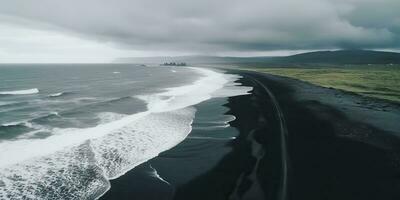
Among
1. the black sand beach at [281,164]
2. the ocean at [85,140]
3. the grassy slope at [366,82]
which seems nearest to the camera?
the black sand beach at [281,164]

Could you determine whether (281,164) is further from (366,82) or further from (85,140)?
(366,82)

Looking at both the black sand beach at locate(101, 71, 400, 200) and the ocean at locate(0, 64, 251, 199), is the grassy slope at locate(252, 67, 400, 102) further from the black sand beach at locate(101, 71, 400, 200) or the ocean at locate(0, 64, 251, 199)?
the ocean at locate(0, 64, 251, 199)

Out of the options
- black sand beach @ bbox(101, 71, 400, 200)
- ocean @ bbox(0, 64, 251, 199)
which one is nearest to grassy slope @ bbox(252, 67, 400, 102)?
black sand beach @ bbox(101, 71, 400, 200)

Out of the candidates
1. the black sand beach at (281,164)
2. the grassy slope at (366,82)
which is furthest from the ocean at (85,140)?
the grassy slope at (366,82)

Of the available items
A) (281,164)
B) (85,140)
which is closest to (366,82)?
(281,164)

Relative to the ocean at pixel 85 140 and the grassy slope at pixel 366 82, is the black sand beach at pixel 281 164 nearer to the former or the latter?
the ocean at pixel 85 140

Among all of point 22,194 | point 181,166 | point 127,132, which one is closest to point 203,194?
point 181,166

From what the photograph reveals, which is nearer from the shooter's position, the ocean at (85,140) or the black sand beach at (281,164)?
the black sand beach at (281,164)

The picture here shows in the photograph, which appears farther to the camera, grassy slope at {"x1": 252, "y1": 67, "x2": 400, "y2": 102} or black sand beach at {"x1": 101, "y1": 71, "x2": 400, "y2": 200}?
grassy slope at {"x1": 252, "y1": 67, "x2": 400, "y2": 102}
